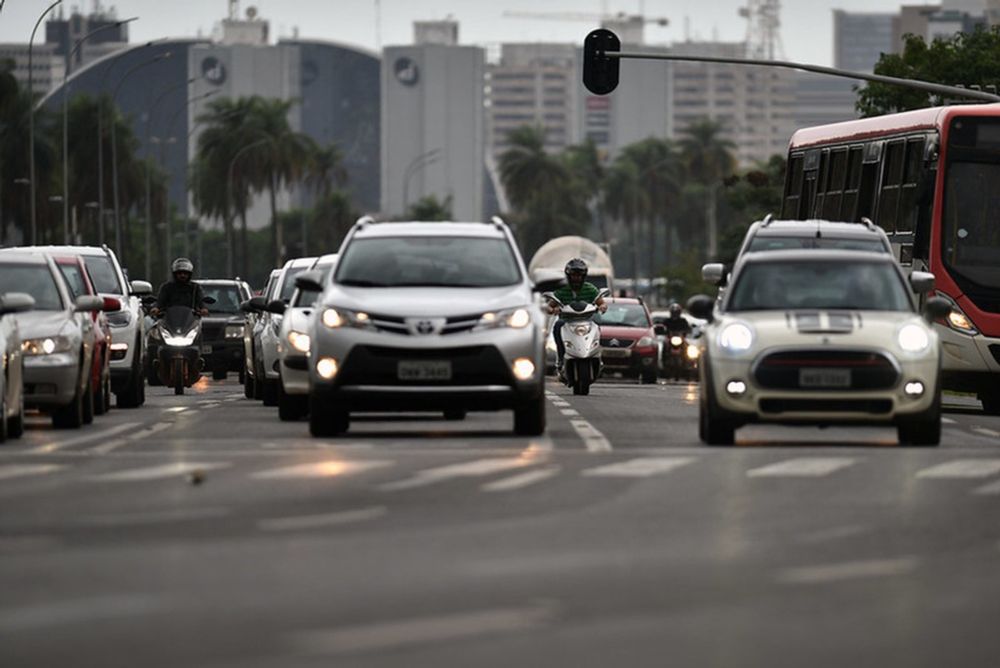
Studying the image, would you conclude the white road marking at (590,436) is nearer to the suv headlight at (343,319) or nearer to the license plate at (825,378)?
the license plate at (825,378)

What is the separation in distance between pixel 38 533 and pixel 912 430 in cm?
906

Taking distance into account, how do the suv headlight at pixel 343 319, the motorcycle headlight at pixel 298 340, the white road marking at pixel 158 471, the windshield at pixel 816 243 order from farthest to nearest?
the windshield at pixel 816 243 → the motorcycle headlight at pixel 298 340 → the suv headlight at pixel 343 319 → the white road marking at pixel 158 471

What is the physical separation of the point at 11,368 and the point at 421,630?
37.7 feet

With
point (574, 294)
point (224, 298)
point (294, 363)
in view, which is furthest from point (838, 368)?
point (224, 298)

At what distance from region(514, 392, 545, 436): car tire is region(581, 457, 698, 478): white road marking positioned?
2603mm

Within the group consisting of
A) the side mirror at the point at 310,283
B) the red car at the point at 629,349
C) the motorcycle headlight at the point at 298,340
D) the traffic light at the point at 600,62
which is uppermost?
the traffic light at the point at 600,62

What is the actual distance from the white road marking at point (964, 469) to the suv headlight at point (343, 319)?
4.47 meters

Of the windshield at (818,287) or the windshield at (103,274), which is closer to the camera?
the windshield at (818,287)

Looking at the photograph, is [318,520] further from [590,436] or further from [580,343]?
[580,343]

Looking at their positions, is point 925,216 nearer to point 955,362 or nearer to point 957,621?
point 955,362

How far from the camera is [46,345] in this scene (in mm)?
23344

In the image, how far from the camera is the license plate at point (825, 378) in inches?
800

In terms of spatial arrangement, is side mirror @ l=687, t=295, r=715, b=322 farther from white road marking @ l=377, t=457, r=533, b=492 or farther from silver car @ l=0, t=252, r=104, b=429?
silver car @ l=0, t=252, r=104, b=429

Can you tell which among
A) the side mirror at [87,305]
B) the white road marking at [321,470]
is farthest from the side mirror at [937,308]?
the side mirror at [87,305]
